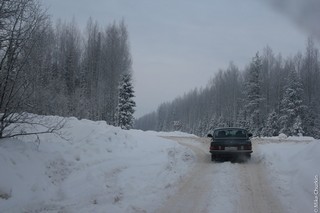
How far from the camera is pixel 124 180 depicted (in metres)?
12.1

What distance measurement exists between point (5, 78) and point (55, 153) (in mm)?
2564

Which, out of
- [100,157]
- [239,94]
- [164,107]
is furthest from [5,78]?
[164,107]

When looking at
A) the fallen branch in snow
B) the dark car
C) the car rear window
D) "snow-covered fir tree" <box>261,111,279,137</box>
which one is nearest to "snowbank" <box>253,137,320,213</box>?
the dark car

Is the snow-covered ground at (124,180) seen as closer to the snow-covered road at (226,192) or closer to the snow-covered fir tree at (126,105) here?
the snow-covered road at (226,192)

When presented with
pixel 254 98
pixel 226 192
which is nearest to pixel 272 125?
pixel 254 98

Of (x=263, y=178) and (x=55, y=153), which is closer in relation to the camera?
(x=55, y=153)

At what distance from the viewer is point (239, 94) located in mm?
90125

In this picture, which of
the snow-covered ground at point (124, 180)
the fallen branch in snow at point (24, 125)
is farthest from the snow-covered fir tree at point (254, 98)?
the fallen branch in snow at point (24, 125)

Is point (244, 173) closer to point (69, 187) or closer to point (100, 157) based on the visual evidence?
point (100, 157)

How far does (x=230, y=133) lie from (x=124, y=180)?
866 cm

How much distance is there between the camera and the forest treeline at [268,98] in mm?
61375

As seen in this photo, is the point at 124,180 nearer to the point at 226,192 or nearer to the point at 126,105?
the point at 226,192

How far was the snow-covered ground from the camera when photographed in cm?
934

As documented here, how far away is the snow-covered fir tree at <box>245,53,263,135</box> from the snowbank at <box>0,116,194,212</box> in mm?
57490
